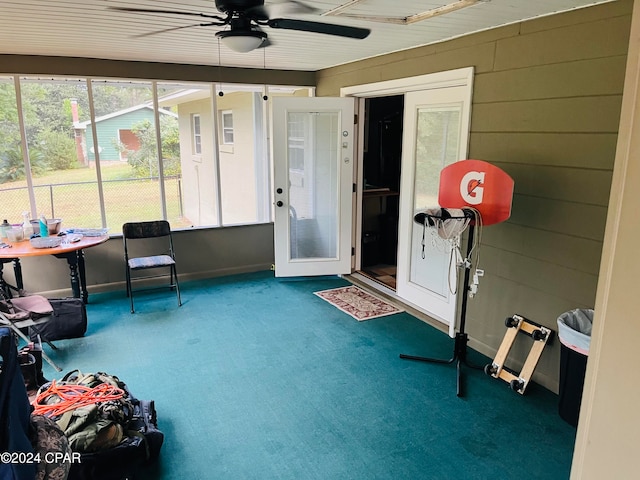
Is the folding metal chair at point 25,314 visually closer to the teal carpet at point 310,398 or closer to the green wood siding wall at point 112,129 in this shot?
the teal carpet at point 310,398

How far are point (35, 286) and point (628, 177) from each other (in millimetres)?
5117

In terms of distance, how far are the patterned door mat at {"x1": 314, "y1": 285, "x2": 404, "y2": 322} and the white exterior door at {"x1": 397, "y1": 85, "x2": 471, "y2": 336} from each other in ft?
0.86

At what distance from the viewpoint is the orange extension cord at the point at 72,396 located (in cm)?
232

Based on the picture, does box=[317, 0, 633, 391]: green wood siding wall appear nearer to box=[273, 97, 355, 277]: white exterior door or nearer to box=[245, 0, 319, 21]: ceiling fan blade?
box=[245, 0, 319, 21]: ceiling fan blade

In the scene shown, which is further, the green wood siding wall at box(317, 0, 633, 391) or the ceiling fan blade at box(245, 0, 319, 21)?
the green wood siding wall at box(317, 0, 633, 391)

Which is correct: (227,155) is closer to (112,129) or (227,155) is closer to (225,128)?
(225,128)

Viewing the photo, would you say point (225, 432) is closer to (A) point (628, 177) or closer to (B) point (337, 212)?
(A) point (628, 177)

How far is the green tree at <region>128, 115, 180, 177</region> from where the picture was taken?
16.4 feet

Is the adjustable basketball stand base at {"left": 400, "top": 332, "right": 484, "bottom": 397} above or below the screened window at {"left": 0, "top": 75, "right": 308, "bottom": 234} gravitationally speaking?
below

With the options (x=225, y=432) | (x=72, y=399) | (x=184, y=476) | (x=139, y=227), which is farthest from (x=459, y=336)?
(x=139, y=227)

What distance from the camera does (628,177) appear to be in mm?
736

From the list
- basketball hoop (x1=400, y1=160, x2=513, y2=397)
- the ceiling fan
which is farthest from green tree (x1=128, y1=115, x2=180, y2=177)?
basketball hoop (x1=400, y1=160, x2=513, y2=397)

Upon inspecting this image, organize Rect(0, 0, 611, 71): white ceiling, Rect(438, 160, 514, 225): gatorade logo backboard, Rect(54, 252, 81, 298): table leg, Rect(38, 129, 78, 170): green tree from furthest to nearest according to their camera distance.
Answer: Rect(38, 129, 78, 170): green tree
Rect(54, 252, 81, 298): table leg
Rect(438, 160, 514, 225): gatorade logo backboard
Rect(0, 0, 611, 71): white ceiling

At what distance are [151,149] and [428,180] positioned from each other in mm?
3006
